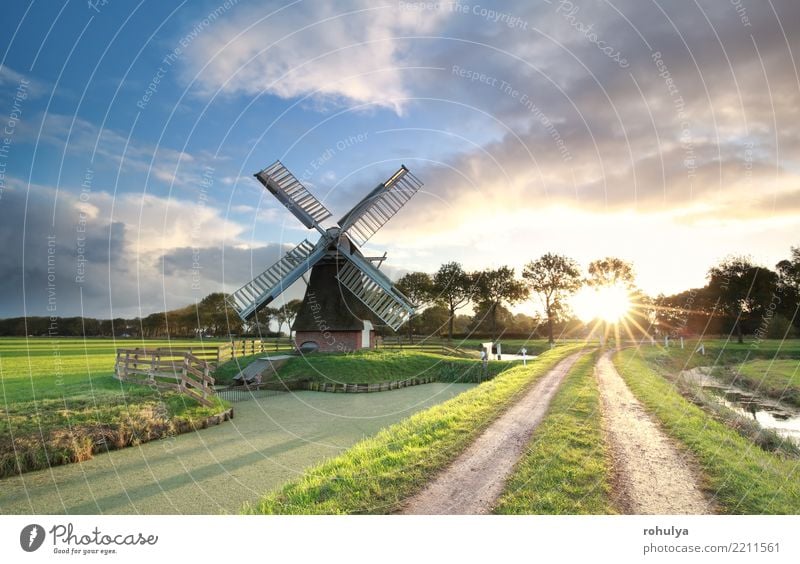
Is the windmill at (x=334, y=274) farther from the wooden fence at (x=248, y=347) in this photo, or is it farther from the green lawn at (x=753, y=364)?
the green lawn at (x=753, y=364)

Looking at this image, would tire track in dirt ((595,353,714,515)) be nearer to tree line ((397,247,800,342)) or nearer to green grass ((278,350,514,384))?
tree line ((397,247,800,342))

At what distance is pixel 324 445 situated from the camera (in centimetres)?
1166

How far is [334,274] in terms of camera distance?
25.3 meters

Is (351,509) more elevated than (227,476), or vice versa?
(351,509)

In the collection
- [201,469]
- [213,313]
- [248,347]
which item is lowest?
[201,469]

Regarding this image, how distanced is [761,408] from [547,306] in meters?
12.6

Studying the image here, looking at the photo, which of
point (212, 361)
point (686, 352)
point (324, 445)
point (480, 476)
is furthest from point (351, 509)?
point (686, 352)

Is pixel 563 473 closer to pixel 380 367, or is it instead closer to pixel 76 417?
pixel 76 417

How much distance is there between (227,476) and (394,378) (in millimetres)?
15027

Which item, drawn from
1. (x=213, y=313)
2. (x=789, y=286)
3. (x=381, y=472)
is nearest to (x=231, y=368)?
(x=381, y=472)

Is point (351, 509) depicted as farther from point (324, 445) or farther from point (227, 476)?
point (324, 445)
